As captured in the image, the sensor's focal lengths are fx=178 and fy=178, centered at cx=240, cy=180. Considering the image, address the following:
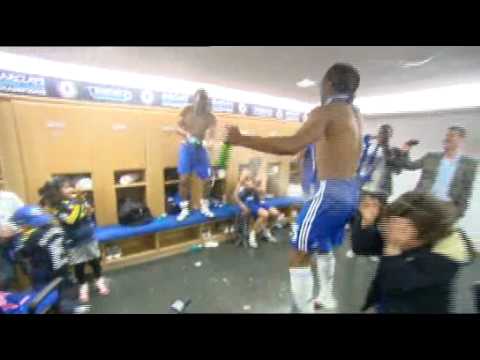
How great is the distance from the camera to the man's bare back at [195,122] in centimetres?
57

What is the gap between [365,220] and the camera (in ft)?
1.82

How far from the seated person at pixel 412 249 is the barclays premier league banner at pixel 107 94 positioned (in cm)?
43

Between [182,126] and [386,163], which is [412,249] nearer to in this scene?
[386,163]

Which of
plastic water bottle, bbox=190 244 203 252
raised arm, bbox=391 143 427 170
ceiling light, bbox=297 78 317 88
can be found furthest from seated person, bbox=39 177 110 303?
raised arm, bbox=391 143 427 170

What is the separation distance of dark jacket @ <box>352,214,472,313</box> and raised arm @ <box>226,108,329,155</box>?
11.7 inches

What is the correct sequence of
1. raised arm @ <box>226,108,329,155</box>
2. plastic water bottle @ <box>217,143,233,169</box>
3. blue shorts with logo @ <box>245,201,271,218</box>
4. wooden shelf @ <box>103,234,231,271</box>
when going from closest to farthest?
1. raised arm @ <box>226,108,329,155</box>
2. plastic water bottle @ <box>217,143,233,169</box>
3. blue shorts with logo @ <box>245,201,271,218</box>
4. wooden shelf @ <box>103,234,231,271</box>

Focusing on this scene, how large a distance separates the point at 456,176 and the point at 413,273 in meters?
0.31

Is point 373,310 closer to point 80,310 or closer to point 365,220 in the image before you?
point 365,220

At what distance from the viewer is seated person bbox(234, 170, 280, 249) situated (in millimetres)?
646

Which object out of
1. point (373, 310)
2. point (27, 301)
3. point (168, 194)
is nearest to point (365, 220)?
point (373, 310)

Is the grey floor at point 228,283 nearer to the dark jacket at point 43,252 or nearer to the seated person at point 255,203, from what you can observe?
the seated person at point 255,203

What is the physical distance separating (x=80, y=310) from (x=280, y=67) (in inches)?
41.7

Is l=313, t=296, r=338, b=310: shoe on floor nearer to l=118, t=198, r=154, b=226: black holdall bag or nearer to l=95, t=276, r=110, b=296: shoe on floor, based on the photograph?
l=118, t=198, r=154, b=226: black holdall bag

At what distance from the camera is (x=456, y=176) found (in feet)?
1.74
